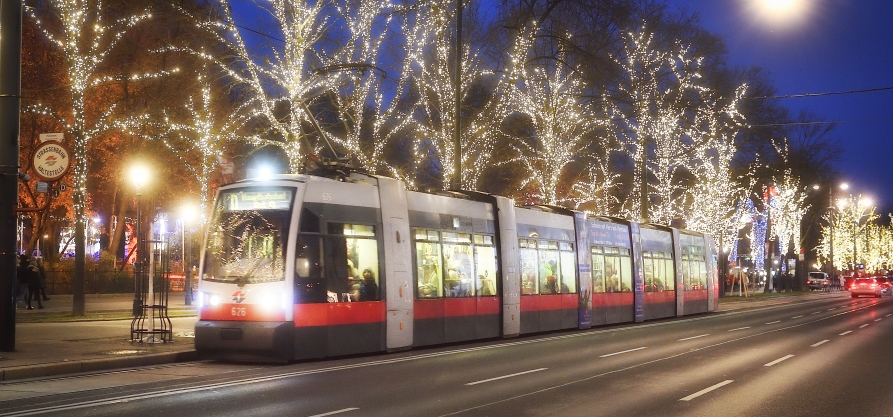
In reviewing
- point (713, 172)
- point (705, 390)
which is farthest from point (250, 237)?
point (713, 172)

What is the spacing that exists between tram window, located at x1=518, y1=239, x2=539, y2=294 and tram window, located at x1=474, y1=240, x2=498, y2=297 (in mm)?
1520

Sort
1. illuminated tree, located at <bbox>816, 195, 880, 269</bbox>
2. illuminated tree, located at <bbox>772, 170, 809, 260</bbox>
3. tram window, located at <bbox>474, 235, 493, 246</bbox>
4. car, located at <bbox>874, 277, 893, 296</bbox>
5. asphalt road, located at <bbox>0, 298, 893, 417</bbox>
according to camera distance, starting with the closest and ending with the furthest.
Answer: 1. asphalt road, located at <bbox>0, 298, 893, 417</bbox>
2. tram window, located at <bbox>474, 235, 493, 246</bbox>
3. illuminated tree, located at <bbox>772, 170, 809, 260</bbox>
4. car, located at <bbox>874, 277, 893, 296</bbox>
5. illuminated tree, located at <bbox>816, 195, 880, 269</bbox>

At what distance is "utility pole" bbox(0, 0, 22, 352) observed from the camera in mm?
16969

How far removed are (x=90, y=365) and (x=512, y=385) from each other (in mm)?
7126

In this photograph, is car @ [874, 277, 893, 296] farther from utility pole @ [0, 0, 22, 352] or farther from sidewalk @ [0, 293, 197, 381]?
utility pole @ [0, 0, 22, 352]

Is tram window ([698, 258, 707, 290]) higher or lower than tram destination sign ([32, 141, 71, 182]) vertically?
lower

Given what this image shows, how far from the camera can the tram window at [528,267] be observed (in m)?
24.3

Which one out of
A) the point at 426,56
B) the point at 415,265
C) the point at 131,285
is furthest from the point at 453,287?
the point at 131,285

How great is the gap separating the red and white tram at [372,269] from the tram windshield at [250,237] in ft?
0.08

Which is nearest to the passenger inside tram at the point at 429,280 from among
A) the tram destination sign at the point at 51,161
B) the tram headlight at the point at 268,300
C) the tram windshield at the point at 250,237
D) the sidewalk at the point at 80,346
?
the tram windshield at the point at 250,237

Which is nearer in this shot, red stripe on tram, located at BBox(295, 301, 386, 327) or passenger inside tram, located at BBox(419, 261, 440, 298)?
red stripe on tram, located at BBox(295, 301, 386, 327)

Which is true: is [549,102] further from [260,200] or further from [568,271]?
[260,200]

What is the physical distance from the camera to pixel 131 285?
144ft

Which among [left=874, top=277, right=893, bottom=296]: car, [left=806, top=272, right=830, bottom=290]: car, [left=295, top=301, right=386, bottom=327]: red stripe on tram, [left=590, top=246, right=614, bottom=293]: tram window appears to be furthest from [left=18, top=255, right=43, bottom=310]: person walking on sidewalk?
[left=806, top=272, right=830, bottom=290]: car
